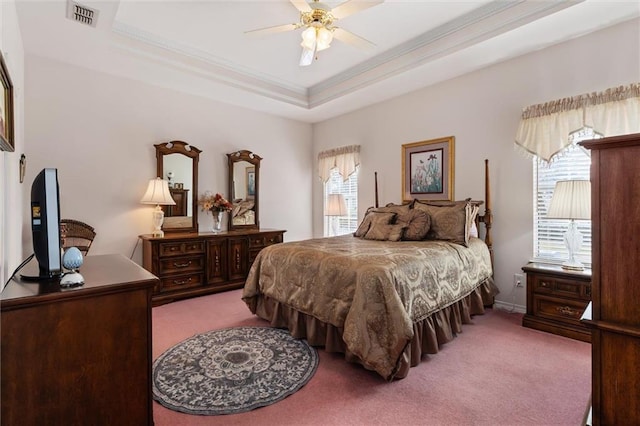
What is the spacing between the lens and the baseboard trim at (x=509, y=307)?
11.2ft

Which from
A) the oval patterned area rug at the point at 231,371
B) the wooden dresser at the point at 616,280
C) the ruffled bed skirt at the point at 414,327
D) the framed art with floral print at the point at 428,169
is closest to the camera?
the wooden dresser at the point at 616,280

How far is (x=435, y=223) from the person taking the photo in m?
3.46

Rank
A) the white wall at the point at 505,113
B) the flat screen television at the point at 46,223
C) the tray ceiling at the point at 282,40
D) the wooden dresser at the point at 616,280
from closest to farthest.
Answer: the wooden dresser at the point at 616,280 < the flat screen television at the point at 46,223 < the tray ceiling at the point at 282,40 < the white wall at the point at 505,113

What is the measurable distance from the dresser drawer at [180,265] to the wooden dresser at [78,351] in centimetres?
241

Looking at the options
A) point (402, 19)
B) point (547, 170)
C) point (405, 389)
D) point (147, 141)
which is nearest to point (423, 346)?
point (405, 389)

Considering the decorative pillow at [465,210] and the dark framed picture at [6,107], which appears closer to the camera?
the dark framed picture at [6,107]

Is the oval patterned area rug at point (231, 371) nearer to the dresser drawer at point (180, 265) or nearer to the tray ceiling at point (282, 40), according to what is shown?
the dresser drawer at point (180, 265)

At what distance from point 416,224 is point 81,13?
3.65 meters

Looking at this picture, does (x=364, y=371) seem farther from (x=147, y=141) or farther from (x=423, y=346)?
(x=147, y=141)

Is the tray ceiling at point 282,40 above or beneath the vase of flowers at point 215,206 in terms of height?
above

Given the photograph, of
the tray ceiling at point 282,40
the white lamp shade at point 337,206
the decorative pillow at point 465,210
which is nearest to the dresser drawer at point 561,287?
the decorative pillow at point 465,210

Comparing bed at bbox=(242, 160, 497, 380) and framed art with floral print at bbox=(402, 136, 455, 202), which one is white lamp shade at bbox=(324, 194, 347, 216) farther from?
bed at bbox=(242, 160, 497, 380)

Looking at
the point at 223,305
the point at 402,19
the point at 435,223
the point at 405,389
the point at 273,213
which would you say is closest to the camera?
the point at 405,389

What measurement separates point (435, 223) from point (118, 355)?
304cm
